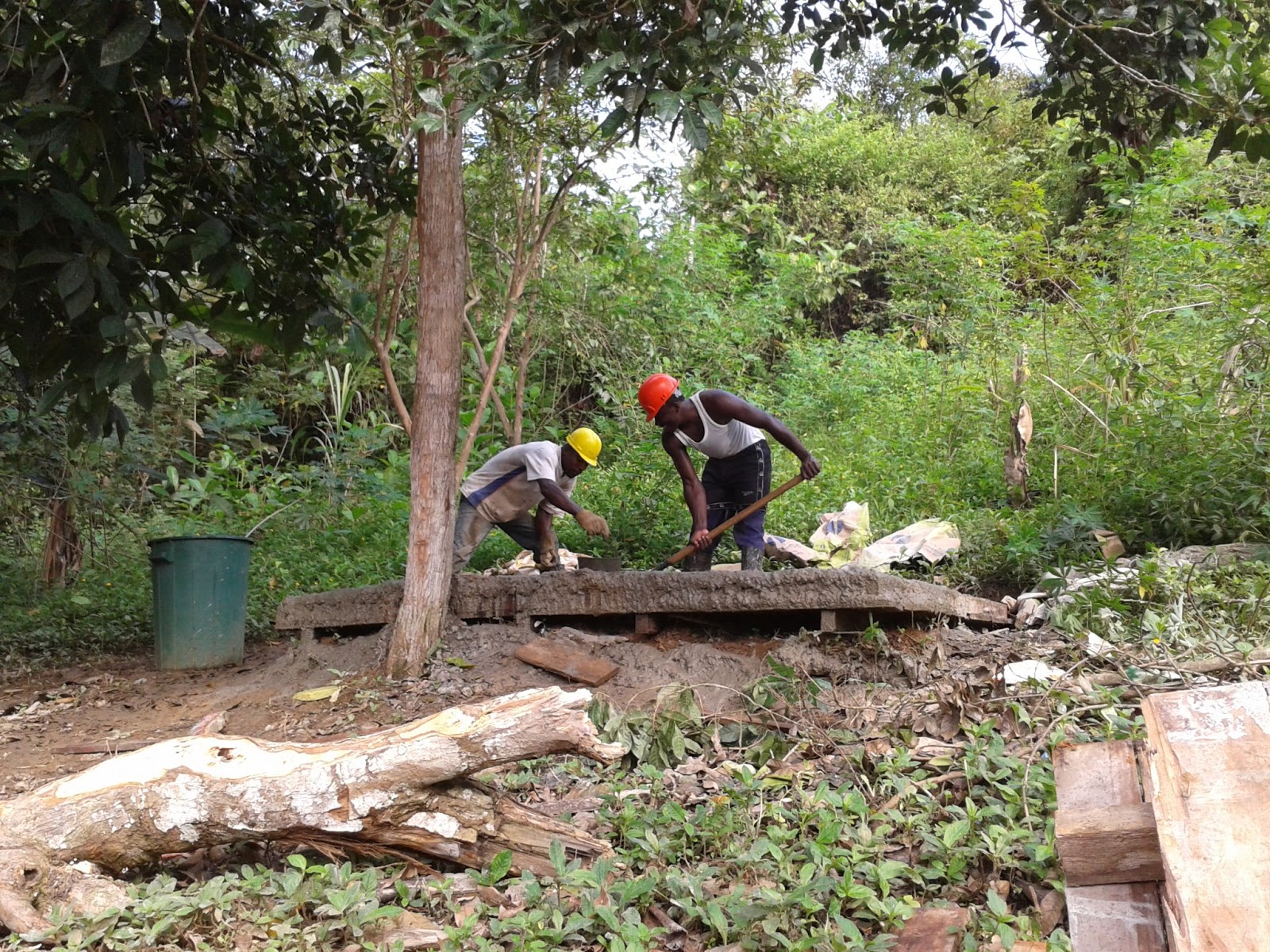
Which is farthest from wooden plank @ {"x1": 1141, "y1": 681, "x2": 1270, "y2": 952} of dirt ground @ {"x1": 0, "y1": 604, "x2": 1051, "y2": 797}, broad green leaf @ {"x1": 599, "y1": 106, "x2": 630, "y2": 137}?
broad green leaf @ {"x1": 599, "y1": 106, "x2": 630, "y2": 137}

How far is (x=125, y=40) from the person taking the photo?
3689 mm

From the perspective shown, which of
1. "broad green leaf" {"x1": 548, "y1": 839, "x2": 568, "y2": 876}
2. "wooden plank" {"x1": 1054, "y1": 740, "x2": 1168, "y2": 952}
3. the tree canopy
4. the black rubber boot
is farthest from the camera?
the black rubber boot

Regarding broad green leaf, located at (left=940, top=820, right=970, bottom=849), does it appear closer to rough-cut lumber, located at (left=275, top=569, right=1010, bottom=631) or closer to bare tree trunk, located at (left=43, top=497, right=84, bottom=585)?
rough-cut lumber, located at (left=275, top=569, right=1010, bottom=631)

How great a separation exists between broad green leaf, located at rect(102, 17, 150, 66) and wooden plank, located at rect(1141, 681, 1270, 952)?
383cm

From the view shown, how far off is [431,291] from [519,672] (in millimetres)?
1943

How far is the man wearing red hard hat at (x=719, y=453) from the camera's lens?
19.7 feet

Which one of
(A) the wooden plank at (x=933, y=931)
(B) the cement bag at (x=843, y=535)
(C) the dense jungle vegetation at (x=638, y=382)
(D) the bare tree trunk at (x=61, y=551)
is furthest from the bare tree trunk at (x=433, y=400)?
(D) the bare tree trunk at (x=61, y=551)

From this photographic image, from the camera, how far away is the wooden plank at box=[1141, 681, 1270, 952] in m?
2.03

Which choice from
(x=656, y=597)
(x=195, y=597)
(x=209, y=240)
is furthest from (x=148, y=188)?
(x=656, y=597)

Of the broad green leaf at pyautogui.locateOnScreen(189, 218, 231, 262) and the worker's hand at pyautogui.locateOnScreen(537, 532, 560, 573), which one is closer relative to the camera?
the broad green leaf at pyautogui.locateOnScreen(189, 218, 231, 262)

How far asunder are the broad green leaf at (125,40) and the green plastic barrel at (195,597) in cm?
344

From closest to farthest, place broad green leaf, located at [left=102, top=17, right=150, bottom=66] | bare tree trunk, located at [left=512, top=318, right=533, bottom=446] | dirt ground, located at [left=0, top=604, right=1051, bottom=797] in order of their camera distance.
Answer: broad green leaf, located at [left=102, top=17, right=150, bottom=66] < dirt ground, located at [left=0, top=604, right=1051, bottom=797] < bare tree trunk, located at [left=512, top=318, right=533, bottom=446]

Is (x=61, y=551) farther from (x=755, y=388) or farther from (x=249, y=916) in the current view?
(x=249, y=916)

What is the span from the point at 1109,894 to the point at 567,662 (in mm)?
3054
